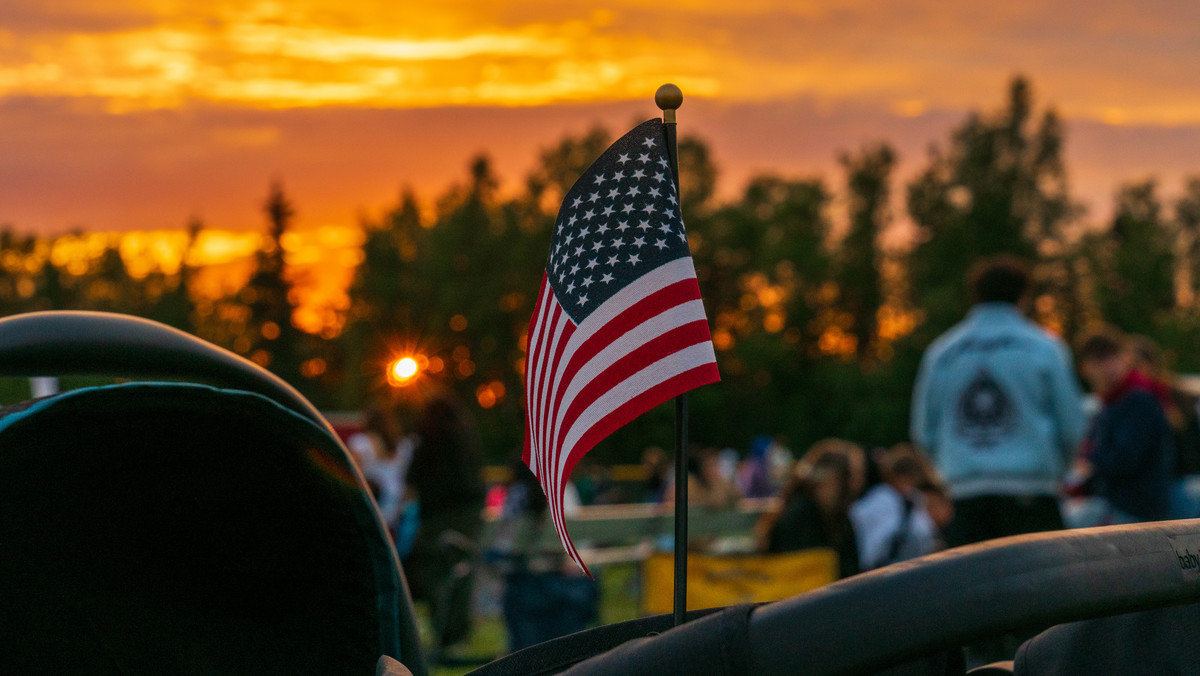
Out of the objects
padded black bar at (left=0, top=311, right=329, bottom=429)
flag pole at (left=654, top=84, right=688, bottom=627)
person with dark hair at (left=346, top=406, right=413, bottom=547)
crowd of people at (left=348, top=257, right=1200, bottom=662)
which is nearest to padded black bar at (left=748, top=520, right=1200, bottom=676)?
flag pole at (left=654, top=84, right=688, bottom=627)

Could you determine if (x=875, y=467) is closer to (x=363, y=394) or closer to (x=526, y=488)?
(x=526, y=488)

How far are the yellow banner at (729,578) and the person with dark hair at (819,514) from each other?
2.75 feet

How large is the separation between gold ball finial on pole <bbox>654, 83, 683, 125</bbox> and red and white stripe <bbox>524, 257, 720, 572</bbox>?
0.19 meters

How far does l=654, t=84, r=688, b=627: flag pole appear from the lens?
133 centimetres

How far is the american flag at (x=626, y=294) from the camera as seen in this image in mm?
1446

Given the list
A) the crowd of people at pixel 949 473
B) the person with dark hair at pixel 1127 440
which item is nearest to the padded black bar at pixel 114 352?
the crowd of people at pixel 949 473

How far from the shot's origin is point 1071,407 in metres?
5.59

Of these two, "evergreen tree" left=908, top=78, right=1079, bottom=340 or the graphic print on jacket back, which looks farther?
"evergreen tree" left=908, top=78, right=1079, bottom=340

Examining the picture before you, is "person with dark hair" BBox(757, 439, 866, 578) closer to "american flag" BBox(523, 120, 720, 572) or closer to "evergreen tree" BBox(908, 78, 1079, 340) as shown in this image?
"american flag" BBox(523, 120, 720, 572)

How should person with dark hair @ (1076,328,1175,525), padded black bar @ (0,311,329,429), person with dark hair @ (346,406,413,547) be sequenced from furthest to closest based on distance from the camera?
person with dark hair @ (346,406,413,547) → person with dark hair @ (1076,328,1175,525) → padded black bar @ (0,311,329,429)

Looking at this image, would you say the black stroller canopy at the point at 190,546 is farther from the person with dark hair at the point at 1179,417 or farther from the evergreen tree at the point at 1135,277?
the evergreen tree at the point at 1135,277

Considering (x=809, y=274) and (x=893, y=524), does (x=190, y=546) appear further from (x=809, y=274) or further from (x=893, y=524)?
(x=809, y=274)

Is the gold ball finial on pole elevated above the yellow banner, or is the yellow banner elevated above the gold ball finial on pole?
the gold ball finial on pole

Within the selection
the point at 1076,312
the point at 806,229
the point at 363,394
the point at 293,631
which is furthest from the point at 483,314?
the point at 293,631
